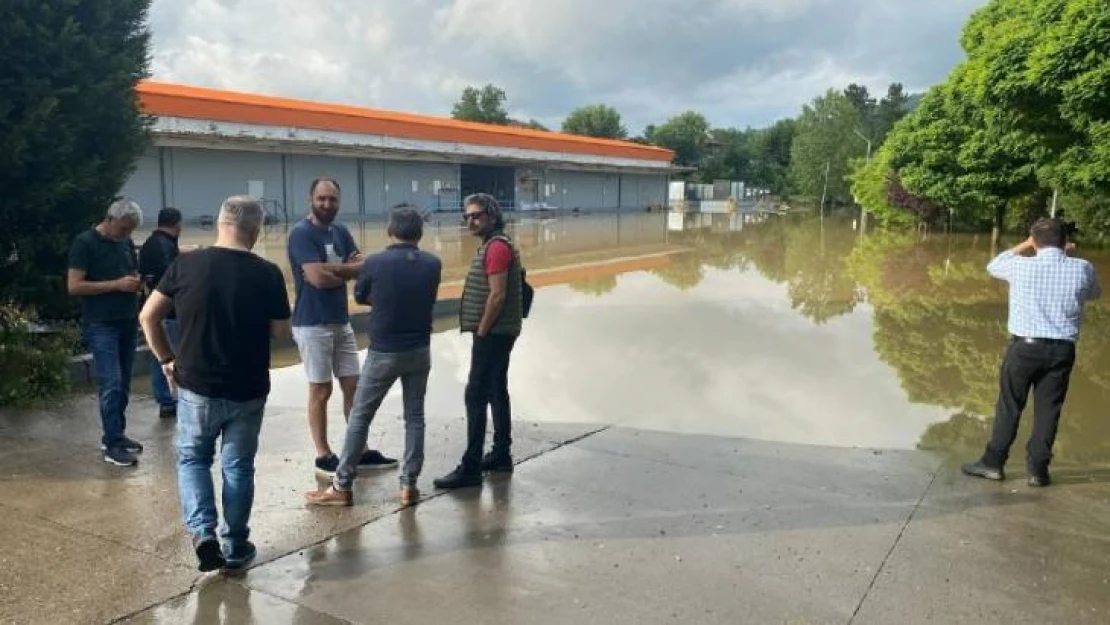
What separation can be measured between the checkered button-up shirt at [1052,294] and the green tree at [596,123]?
290 feet

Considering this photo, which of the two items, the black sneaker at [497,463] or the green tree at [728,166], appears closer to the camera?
the black sneaker at [497,463]

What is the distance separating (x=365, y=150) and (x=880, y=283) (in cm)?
2874

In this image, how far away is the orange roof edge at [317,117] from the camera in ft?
107

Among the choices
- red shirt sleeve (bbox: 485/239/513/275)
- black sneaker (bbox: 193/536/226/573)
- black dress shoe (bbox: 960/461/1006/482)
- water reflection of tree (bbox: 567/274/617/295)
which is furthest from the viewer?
water reflection of tree (bbox: 567/274/617/295)

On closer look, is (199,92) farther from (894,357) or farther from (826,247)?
(894,357)

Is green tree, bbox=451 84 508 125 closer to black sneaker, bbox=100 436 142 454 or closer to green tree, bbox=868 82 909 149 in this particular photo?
green tree, bbox=868 82 909 149

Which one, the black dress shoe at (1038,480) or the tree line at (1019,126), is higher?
the tree line at (1019,126)

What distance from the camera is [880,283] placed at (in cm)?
1703

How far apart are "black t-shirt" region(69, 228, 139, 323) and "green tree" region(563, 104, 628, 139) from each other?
88.6 meters

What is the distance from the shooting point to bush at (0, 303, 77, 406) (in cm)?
621

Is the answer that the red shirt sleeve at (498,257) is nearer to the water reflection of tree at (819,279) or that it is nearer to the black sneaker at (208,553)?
the black sneaker at (208,553)

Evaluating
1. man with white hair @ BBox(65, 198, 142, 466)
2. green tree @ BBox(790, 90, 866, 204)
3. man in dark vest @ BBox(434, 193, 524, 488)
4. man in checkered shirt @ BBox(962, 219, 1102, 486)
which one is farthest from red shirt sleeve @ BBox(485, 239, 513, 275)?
green tree @ BBox(790, 90, 866, 204)

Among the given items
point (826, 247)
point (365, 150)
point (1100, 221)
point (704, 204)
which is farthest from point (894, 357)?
point (704, 204)

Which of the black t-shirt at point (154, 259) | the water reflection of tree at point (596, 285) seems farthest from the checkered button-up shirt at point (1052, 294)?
the water reflection of tree at point (596, 285)
